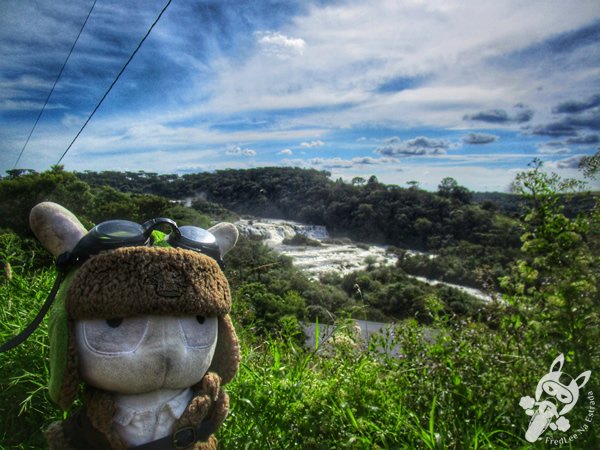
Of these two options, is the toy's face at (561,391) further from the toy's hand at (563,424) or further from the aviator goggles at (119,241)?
the aviator goggles at (119,241)

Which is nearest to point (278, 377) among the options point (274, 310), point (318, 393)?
point (318, 393)

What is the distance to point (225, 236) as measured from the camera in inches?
70.9

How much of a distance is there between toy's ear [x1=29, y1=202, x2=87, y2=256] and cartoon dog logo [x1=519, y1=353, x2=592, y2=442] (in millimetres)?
2038

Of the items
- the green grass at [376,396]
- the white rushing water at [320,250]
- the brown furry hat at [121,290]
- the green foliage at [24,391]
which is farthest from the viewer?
the white rushing water at [320,250]

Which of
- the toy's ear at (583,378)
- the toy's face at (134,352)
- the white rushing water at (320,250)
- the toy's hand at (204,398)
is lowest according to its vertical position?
the white rushing water at (320,250)

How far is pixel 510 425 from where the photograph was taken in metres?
1.98

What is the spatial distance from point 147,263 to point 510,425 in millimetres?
1836

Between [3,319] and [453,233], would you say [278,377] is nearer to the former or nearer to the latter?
[3,319]

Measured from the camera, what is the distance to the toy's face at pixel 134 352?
1.28 metres

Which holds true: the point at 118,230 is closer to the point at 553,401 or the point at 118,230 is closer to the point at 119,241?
the point at 119,241

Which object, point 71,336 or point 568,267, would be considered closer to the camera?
point 71,336

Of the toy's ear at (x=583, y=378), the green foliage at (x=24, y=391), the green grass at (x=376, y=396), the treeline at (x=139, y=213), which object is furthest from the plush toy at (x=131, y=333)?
the treeline at (x=139, y=213)

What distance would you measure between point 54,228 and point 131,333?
1.74 feet

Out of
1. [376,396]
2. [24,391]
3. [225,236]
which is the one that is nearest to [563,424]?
[376,396]
